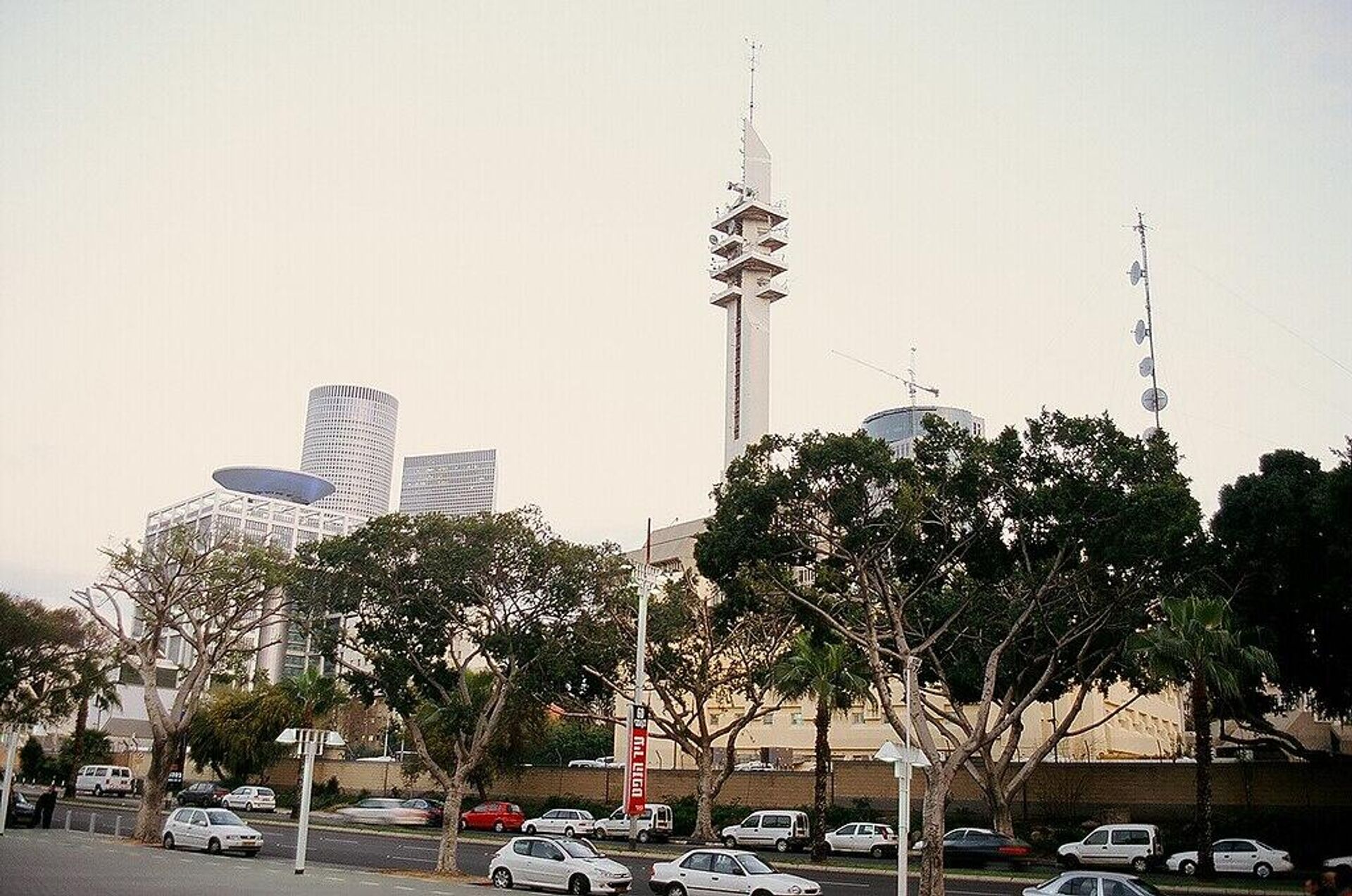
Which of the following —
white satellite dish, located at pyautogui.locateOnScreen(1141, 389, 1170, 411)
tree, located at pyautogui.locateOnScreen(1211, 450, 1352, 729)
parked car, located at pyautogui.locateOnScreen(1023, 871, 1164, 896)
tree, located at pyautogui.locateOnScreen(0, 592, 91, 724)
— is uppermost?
white satellite dish, located at pyautogui.locateOnScreen(1141, 389, 1170, 411)

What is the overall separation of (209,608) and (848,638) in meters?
24.4

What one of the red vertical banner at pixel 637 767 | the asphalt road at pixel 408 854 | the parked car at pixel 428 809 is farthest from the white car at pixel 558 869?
the parked car at pixel 428 809

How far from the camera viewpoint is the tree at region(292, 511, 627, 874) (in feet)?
122

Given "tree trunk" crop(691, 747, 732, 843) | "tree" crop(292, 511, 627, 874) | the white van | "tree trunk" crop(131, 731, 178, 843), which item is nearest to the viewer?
"tree" crop(292, 511, 627, 874)

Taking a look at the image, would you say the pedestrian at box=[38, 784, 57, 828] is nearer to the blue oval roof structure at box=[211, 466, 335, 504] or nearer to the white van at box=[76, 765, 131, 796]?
the white van at box=[76, 765, 131, 796]

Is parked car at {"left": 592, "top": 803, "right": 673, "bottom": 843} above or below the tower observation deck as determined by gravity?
below

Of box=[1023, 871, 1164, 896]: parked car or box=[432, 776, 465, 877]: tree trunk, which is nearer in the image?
box=[1023, 871, 1164, 896]: parked car

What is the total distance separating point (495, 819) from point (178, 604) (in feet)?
69.5

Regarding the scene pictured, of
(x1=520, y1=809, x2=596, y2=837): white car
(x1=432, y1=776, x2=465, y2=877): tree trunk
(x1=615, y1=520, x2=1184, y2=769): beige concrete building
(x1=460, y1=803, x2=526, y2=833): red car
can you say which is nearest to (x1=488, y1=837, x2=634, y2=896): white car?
(x1=432, y1=776, x2=465, y2=877): tree trunk

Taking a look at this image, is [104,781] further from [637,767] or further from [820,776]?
[637,767]

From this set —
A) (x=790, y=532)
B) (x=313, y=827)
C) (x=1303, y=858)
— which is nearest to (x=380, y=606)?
(x=790, y=532)

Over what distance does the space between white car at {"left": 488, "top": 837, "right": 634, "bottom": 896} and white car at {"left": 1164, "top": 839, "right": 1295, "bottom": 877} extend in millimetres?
19960

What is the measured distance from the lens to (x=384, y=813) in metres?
59.3

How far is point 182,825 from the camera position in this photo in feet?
123
